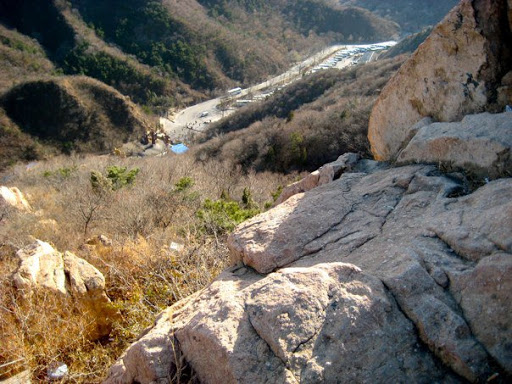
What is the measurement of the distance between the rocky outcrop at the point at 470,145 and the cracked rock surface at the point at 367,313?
503 mm

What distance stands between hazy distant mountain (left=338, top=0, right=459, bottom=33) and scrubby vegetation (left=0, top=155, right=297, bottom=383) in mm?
101849

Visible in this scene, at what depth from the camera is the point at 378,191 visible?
14.3ft

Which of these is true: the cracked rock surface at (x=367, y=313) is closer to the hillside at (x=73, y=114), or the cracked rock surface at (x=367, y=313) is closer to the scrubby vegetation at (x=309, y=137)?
the scrubby vegetation at (x=309, y=137)

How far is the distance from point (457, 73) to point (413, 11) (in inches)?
4524

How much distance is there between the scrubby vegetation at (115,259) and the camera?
4793 mm

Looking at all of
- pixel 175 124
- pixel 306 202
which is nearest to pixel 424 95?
pixel 306 202

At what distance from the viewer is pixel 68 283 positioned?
5.61m

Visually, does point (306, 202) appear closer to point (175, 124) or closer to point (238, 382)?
point (238, 382)

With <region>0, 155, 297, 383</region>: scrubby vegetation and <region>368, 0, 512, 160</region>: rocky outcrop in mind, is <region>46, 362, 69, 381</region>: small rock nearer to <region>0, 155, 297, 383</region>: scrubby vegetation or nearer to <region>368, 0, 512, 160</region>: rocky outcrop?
<region>0, 155, 297, 383</region>: scrubby vegetation

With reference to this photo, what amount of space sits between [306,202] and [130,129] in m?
47.5

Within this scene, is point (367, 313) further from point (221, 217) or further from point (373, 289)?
point (221, 217)

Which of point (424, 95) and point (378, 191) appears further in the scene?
point (424, 95)

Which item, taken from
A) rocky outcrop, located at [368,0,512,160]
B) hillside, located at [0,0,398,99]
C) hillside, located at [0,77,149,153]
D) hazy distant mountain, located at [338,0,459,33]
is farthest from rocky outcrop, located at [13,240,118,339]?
hazy distant mountain, located at [338,0,459,33]

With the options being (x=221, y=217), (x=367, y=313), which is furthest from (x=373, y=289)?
(x=221, y=217)
